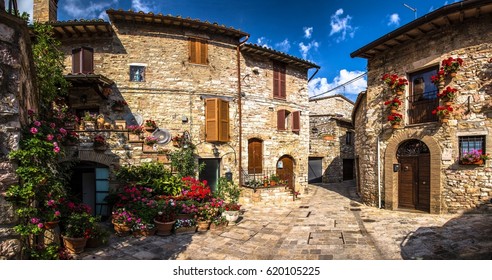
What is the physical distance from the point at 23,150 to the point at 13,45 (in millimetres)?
1147

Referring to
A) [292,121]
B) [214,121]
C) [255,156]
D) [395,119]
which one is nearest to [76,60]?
[214,121]

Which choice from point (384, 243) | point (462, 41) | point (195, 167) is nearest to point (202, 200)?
point (195, 167)

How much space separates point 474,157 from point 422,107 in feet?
6.73

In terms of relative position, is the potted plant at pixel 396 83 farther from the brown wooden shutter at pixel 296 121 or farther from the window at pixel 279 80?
the window at pixel 279 80

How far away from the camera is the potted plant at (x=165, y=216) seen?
228 inches

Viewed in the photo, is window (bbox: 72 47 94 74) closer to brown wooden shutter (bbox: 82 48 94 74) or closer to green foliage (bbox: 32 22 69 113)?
brown wooden shutter (bbox: 82 48 94 74)

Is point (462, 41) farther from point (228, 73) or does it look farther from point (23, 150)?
point (23, 150)

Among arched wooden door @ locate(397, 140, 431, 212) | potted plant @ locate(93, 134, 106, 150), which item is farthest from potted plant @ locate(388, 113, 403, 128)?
potted plant @ locate(93, 134, 106, 150)

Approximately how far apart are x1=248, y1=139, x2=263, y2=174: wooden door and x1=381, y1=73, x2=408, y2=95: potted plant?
18.9 ft

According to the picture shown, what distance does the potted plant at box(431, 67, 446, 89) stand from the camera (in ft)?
22.9

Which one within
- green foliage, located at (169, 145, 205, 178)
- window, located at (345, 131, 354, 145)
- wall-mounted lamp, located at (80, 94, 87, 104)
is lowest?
green foliage, located at (169, 145, 205, 178)

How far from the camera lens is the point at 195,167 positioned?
9.41 meters

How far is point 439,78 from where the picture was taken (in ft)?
23.1

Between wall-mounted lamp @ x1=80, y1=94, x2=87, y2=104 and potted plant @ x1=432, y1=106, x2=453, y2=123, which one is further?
wall-mounted lamp @ x1=80, y1=94, x2=87, y2=104
